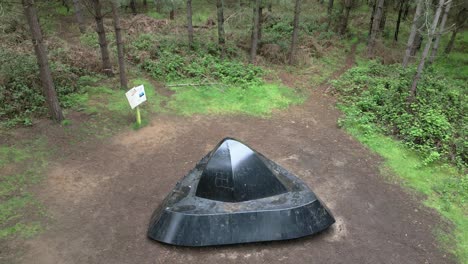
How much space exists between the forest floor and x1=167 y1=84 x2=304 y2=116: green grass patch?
2.05ft

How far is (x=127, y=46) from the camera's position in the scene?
17453 millimetres

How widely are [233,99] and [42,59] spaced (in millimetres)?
7309

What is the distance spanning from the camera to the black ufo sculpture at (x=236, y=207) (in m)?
7.06

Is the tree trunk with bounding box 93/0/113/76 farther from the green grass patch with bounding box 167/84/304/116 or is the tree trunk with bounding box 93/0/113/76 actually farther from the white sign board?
the white sign board

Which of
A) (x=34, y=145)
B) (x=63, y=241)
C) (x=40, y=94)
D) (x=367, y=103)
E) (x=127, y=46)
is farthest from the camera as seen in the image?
(x=127, y=46)

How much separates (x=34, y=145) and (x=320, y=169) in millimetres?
8906

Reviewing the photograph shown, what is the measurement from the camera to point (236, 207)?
23.8 ft

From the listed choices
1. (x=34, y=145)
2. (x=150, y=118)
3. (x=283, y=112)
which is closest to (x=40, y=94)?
(x=34, y=145)

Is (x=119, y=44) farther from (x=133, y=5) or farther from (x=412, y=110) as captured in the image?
(x=133, y=5)

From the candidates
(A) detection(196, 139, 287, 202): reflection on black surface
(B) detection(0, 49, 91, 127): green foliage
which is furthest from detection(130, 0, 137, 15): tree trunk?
(A) detection(196, 139, 287, 202): reflection on black surface

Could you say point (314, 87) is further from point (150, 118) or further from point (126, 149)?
point (126, 149)

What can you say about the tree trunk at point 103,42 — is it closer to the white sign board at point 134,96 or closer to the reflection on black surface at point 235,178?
the white sign board at point 134,96

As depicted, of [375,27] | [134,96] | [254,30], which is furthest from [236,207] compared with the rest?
[375,27]

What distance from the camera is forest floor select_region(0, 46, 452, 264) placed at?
711cm
